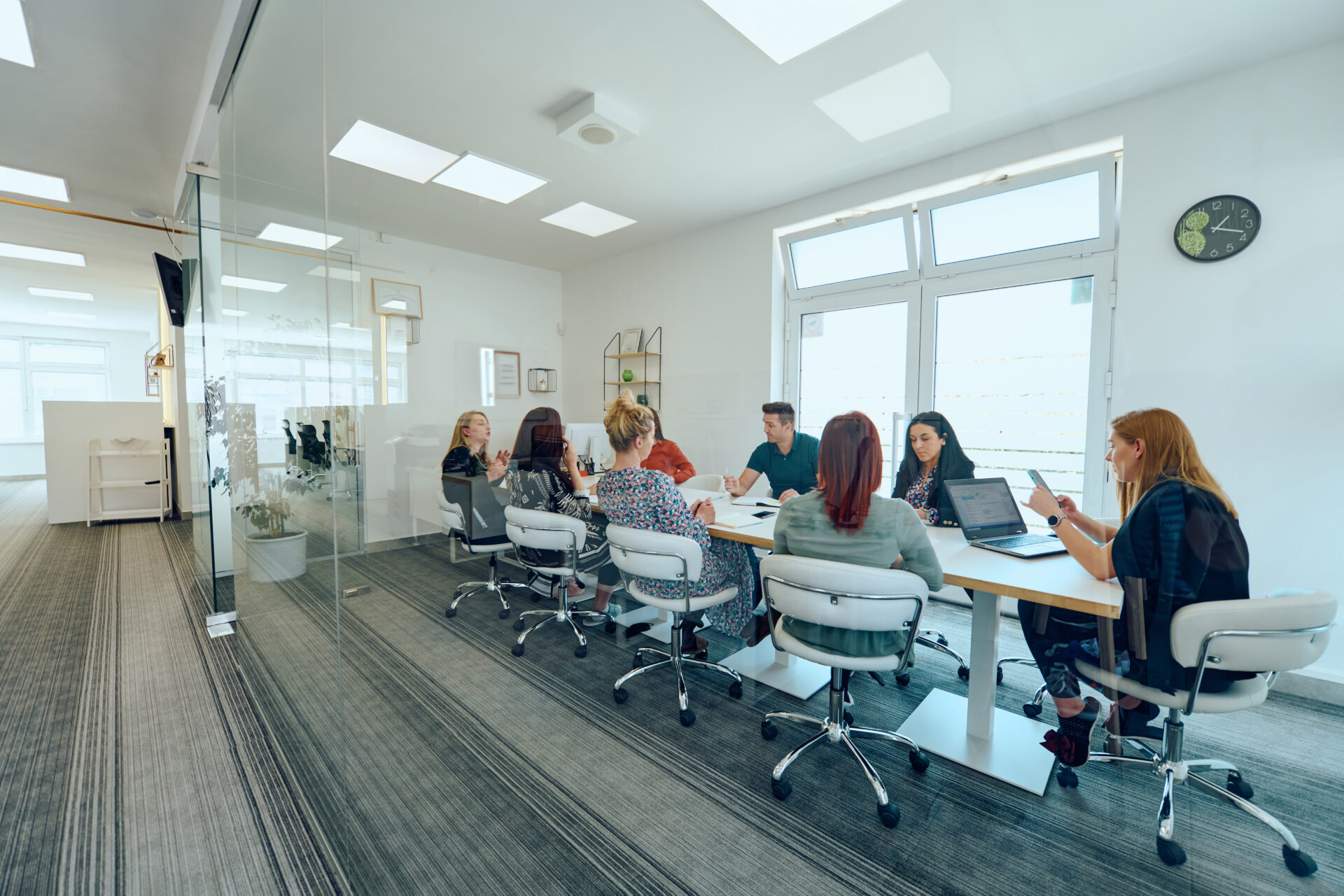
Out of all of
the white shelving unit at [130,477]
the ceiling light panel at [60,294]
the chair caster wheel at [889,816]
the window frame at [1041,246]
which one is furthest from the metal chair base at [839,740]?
the ceiling light panel at [60,294]

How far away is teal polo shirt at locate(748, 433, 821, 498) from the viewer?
2115 mm

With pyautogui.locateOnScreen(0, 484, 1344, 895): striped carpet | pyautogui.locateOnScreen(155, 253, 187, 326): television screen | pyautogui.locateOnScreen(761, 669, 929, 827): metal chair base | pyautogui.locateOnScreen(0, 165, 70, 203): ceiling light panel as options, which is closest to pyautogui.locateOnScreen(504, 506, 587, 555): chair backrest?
pyautogui.locateOnScreen(0, 484, 1344, 895): striped carpet

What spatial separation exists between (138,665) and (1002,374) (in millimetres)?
4148

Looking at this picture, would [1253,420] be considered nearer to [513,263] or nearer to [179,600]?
[513,263]

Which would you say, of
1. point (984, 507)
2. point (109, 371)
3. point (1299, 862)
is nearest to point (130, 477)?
point (109, 371)

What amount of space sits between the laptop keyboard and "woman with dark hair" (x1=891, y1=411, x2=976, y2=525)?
145 millimetres

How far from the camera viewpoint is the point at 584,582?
131 inches

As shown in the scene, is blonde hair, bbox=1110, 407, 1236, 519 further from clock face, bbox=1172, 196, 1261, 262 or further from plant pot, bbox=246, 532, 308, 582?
plant pot, bbox=246, 532, 308, 582

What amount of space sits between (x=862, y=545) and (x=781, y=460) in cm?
87

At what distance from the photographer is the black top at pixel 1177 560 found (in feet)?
3.08

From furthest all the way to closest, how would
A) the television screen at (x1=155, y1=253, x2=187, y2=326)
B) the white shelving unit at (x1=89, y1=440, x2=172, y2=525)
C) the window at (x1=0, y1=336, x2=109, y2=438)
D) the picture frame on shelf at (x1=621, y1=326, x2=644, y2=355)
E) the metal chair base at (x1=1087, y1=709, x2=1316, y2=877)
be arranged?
the window at (x1=0, y1=336, x2=109, y2=438), the white shelving unit at (x1=89, y1=440, x2=172, y2=525), the television screen at (x1=155, y1=253, x2=187, y2=326), the picture frame on shelf at (x1=621, y1=326, x2=644, y2=355), the metal chair base at (x1=1087, y1=709, x2=1316, y2=877)

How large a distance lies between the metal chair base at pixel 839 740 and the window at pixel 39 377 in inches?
481

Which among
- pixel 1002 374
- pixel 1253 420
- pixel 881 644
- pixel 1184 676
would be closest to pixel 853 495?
pixel 881 644

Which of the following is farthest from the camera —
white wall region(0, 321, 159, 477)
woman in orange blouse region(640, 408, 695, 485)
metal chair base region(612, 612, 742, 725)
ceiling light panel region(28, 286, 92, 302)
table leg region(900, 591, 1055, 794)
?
white wall region(0, 321, 159, 477)
